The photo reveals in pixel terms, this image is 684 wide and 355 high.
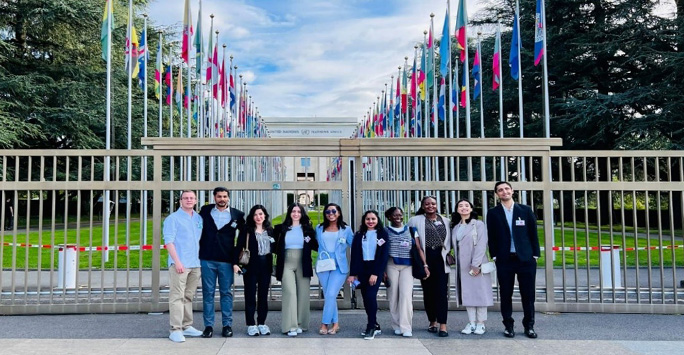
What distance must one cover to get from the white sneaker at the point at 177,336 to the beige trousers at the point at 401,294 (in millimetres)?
2526

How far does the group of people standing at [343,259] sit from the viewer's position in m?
6.39

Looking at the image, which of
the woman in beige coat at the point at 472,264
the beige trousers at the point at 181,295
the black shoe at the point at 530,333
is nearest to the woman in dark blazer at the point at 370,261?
the woman in beige coat at the point at 472,264

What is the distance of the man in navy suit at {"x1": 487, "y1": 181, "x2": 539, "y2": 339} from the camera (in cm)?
647

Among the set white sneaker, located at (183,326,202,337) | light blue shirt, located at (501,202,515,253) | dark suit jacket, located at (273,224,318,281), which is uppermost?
light blue shirt, located at (501,202,515,253)

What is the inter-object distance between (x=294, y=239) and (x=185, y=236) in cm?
131

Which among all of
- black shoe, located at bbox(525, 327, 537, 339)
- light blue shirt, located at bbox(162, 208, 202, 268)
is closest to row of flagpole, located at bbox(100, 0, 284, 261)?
light blue shirt, located at bbox(162, 208, 202, 268)

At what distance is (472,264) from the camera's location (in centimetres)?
655

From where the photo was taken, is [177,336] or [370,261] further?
[370,261]

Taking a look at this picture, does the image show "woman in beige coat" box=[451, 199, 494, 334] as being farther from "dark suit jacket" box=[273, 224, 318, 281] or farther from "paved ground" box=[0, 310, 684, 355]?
"dark suit jacket" box=[273, 224, 318, 281]

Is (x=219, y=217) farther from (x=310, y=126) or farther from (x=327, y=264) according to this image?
(x=310, y=126)

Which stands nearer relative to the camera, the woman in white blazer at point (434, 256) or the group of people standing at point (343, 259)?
the group of people standing at point (343, 259)

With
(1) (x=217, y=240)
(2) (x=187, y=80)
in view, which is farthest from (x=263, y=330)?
(2) (x=187, y=80)

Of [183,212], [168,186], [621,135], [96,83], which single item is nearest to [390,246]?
[183,212]

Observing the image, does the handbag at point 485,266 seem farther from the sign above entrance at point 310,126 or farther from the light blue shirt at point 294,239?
the sign above entrance at point 310,126
